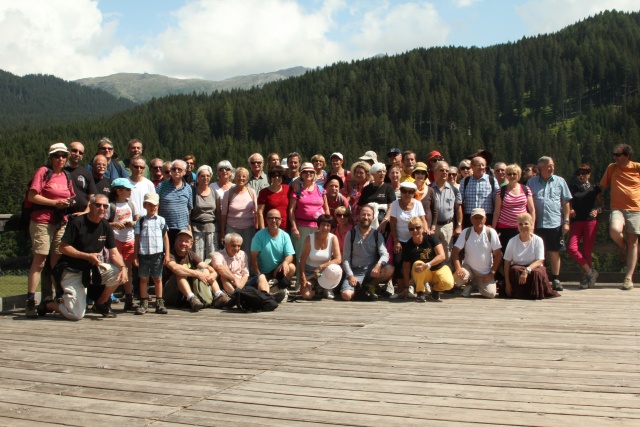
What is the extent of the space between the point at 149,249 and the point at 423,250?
10.9 ft

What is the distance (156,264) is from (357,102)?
12830 centimetres

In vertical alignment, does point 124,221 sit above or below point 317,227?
above

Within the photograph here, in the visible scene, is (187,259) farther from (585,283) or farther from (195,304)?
(585,283)

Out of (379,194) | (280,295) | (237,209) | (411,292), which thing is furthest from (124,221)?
(411,292)

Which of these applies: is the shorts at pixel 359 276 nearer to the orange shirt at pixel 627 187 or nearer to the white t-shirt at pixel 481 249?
the white t-shirt at pixel 481 249

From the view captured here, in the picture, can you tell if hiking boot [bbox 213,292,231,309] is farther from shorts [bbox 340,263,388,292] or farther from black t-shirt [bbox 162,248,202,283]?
shorts [bbox 340,263,388,292]

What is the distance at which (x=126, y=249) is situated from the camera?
7730 millimetres

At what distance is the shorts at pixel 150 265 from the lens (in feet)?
25.0

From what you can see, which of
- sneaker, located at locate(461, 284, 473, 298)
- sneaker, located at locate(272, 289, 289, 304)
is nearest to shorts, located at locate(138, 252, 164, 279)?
sneaker, located at locate(272, 289, 289, 304)

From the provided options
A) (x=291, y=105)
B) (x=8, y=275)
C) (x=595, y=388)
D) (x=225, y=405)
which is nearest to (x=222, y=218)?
(x=225, y=405)

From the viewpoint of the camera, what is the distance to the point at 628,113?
10588 cm

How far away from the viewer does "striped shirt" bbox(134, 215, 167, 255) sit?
25.0 feet

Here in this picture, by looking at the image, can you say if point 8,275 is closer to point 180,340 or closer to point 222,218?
point 222,218

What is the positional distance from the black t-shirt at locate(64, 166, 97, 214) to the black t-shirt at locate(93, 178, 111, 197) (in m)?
0.21
